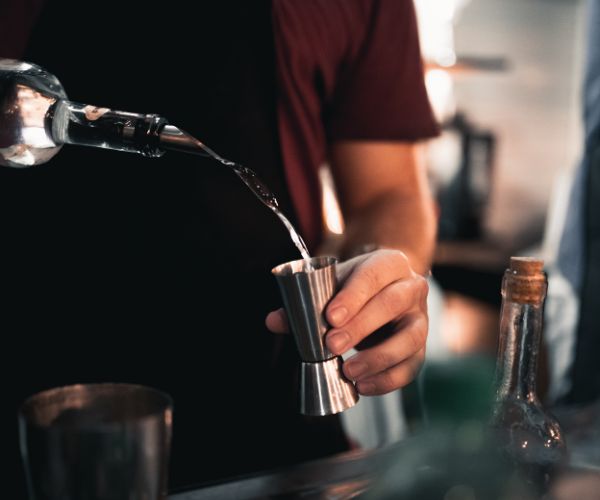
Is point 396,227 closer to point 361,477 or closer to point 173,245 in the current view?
point 173,245

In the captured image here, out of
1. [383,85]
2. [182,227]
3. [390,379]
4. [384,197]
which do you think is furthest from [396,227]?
[390,379]

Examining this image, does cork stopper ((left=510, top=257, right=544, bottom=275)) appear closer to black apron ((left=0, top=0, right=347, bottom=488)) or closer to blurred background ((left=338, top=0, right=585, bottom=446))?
black apron ((left=0, top=0, right=347, bottom=488))

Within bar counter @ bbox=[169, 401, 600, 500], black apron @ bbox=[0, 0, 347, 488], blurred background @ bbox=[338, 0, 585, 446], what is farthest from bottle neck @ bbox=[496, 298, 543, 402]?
blurred background @ bbox=[338, 0, 585, 446]

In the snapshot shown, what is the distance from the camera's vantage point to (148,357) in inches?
53.0

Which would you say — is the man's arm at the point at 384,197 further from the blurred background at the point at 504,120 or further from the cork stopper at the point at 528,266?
the blurred background at the point at 504,120

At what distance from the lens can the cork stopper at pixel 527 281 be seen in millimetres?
813

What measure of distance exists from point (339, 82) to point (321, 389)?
35.1 inches

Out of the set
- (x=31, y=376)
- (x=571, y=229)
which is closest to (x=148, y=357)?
(x=31, y=376)

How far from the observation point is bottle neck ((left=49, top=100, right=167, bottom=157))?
2.64 feet

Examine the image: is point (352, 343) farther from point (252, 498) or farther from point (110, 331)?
point (110, 331)

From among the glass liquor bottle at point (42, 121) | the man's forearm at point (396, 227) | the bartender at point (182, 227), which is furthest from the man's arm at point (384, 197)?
the glass liquor bottle at point (42, 121)

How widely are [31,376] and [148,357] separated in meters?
0.22

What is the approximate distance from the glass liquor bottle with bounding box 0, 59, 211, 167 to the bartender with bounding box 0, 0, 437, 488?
1.18ft

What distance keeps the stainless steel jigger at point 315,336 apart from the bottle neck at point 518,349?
197 mm
